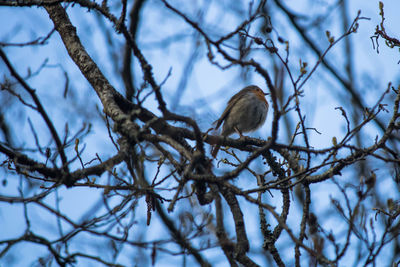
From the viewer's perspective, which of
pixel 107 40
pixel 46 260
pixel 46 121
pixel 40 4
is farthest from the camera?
pixel 107 40

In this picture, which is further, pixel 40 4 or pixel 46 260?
pixel 40 4

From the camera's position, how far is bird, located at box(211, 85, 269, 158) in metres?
6.03

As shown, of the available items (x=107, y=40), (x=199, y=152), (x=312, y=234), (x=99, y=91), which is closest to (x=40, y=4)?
(x=99, y=91)

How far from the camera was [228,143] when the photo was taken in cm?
344

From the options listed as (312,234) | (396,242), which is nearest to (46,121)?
(312,234)

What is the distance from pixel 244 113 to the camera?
238 inches

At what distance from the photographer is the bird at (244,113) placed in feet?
19.8

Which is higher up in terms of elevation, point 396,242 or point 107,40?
point 107,40

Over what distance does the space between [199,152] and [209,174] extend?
129 mm

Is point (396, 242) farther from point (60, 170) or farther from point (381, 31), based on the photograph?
point (60, 170)

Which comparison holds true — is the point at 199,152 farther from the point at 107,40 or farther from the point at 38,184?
the point at 107,40

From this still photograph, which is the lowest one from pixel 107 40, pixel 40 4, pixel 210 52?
pixel 210 52

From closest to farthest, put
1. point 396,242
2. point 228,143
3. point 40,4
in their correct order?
point 40,4, point 228,143, point 396,242

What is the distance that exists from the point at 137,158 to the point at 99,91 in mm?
1064
